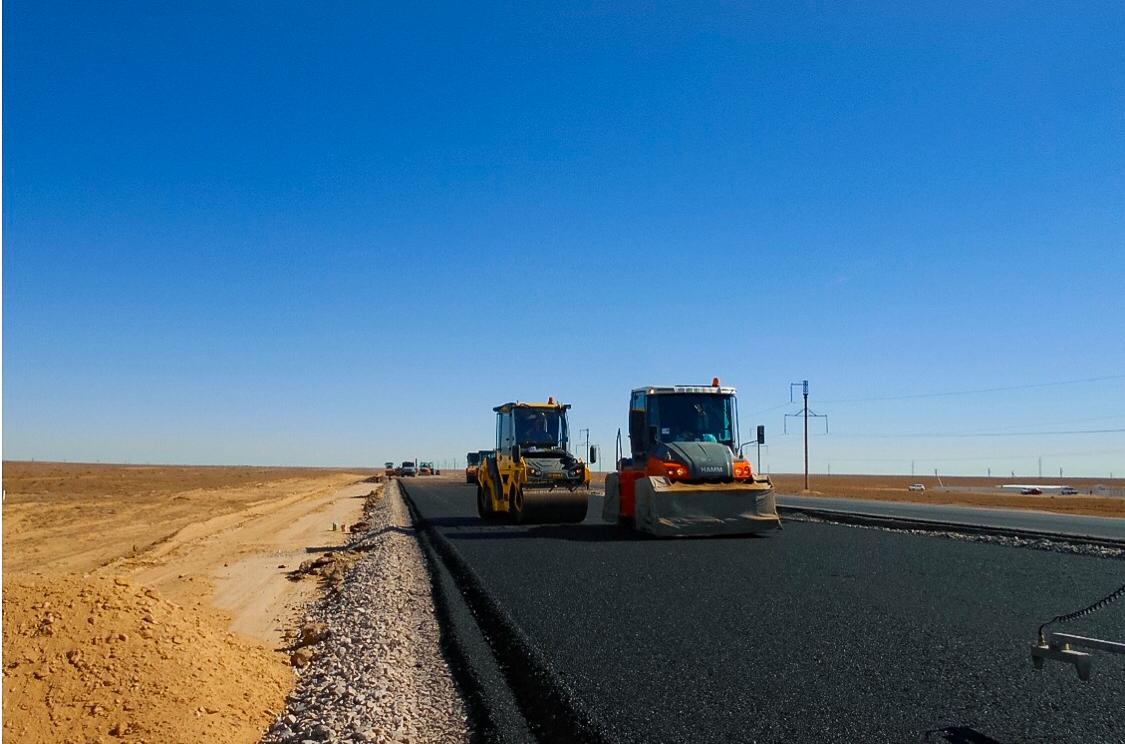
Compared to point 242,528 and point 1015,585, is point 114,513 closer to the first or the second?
point 242,528

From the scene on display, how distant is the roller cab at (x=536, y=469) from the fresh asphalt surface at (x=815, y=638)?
502 centimetres

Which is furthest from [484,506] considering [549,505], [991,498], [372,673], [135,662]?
[991,498]

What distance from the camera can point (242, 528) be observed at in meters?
25.9

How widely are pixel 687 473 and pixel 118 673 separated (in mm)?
11642

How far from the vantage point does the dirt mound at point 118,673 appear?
19.4ft

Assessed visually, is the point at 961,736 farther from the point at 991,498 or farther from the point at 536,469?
the point at 991,498

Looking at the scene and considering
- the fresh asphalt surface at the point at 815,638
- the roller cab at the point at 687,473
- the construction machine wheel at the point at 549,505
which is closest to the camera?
the fresh asphalt surface at the point at 815,638

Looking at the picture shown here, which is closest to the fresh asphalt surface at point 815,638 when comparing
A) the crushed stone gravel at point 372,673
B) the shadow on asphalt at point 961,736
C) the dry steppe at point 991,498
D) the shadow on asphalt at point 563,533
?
the shadow on asphalt at point 961,736

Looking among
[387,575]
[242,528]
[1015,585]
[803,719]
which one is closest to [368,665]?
[803,719]

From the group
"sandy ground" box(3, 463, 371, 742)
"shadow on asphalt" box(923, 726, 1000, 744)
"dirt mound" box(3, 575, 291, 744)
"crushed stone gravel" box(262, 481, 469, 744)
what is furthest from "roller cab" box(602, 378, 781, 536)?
"shadow on asphalt" box(923, 726, 1000, 744)

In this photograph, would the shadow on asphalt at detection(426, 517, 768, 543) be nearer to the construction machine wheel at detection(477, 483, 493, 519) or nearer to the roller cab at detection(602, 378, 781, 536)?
the roller cab at detection(602, 378, 781, 536)

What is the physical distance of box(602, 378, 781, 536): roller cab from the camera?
53.2ft

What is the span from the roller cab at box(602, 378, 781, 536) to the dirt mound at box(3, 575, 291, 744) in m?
9.42

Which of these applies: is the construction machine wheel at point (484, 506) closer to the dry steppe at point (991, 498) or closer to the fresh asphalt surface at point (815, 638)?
the fresh asphalt surface at point (815, 638)
